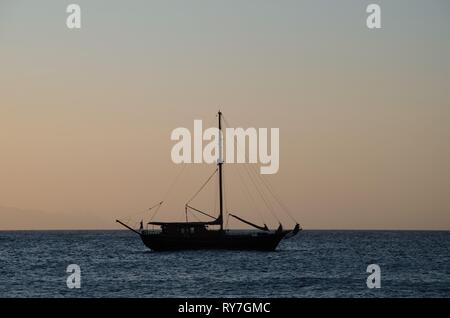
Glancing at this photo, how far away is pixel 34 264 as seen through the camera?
80.1 meters

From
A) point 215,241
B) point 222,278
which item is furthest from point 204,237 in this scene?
point 222,278

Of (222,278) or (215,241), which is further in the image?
(215,241)

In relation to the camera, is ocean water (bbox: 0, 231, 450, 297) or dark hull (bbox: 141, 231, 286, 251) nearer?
ocean water (bbox: 0, 231, 450, 297)

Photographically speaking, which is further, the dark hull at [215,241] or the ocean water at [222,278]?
the dark hull at [215,241]

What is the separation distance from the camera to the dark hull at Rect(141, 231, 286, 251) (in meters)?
85.6

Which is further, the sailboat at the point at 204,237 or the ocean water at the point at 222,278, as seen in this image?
the sailboat at the point at 204,237

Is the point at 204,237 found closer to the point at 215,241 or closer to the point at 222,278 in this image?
the point at 215,241

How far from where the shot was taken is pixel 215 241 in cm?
8556

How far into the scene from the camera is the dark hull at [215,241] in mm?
85625
